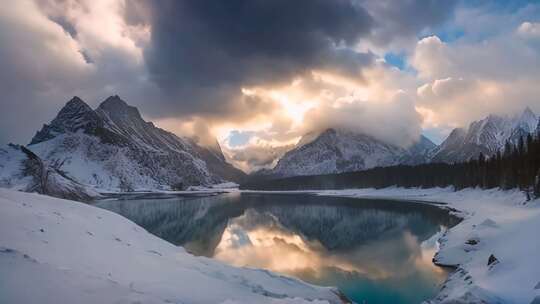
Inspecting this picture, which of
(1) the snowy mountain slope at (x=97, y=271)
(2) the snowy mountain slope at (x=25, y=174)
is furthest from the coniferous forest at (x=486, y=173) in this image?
(2) the snowy mountain slope at (x=25, y=174)

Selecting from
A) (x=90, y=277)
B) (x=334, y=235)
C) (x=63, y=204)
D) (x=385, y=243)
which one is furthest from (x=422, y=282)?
(x=334, y=235)

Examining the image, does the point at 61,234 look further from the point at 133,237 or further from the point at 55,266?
the point at 133,237

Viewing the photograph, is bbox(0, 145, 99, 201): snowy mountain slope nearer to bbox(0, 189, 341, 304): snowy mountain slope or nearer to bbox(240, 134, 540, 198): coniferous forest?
bbox(0, 189, 341, 304): snowy mountain slope

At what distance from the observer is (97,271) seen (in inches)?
568

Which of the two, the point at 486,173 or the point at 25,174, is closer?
the point at 25,174

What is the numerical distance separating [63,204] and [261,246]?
98.4ft

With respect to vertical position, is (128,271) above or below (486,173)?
below

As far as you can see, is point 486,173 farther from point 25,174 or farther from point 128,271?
point 25,174

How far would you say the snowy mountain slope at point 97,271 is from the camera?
35.8 ft

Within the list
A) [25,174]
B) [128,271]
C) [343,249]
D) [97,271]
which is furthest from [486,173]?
[25,174]

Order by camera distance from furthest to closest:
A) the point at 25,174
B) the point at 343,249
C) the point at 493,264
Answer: the point at 25,174 < the point at 343,249 < the point at 493,264

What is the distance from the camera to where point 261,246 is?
51.3 meters

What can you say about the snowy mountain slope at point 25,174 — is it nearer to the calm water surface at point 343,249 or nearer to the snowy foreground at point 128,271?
the calm water surface at point 343,249

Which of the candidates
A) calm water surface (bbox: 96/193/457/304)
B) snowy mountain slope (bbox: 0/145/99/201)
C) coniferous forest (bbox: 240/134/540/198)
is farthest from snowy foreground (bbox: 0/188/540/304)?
snowy mountain slope (bbox: 0/145/99/201)
